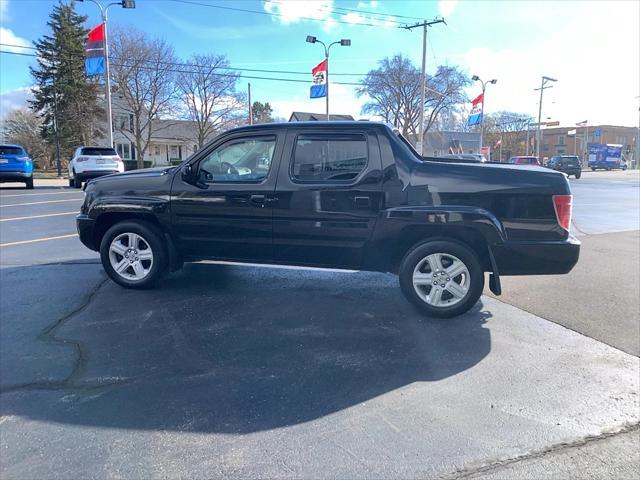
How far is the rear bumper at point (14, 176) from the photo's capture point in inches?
741

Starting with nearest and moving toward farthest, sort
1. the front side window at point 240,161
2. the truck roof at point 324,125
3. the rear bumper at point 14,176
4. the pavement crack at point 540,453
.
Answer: the pavement crack at point 540,453
the truck roof at point 324,125
the front side window at point 240,161
the rear bumper at point 14,176

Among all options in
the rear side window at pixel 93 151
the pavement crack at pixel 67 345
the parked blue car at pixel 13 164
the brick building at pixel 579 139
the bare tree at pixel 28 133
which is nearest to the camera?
the pavement crack at pixel 67 345

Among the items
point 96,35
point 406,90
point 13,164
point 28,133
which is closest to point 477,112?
point 406,90

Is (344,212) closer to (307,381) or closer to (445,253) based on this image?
(445,253)

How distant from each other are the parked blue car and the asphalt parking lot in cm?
1631

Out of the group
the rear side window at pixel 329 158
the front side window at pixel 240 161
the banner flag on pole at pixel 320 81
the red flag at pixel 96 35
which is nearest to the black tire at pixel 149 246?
the front side window at pixel 240 161

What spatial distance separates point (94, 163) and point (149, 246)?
53.9 feet

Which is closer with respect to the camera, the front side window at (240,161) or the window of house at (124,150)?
the front side window at (240,161)

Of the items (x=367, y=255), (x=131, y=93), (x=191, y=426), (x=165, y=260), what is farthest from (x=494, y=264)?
(x=131, y=93)

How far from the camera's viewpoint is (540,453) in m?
2.50

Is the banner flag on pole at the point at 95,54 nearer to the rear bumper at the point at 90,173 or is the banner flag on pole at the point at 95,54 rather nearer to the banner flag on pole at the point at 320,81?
the rear bumper at the point at 90,173

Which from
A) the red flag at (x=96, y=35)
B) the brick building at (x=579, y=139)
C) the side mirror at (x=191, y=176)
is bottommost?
the side mirror at (x=191, y=176)

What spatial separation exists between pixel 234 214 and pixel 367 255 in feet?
4.81

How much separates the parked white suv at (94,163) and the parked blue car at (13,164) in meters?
1.88
